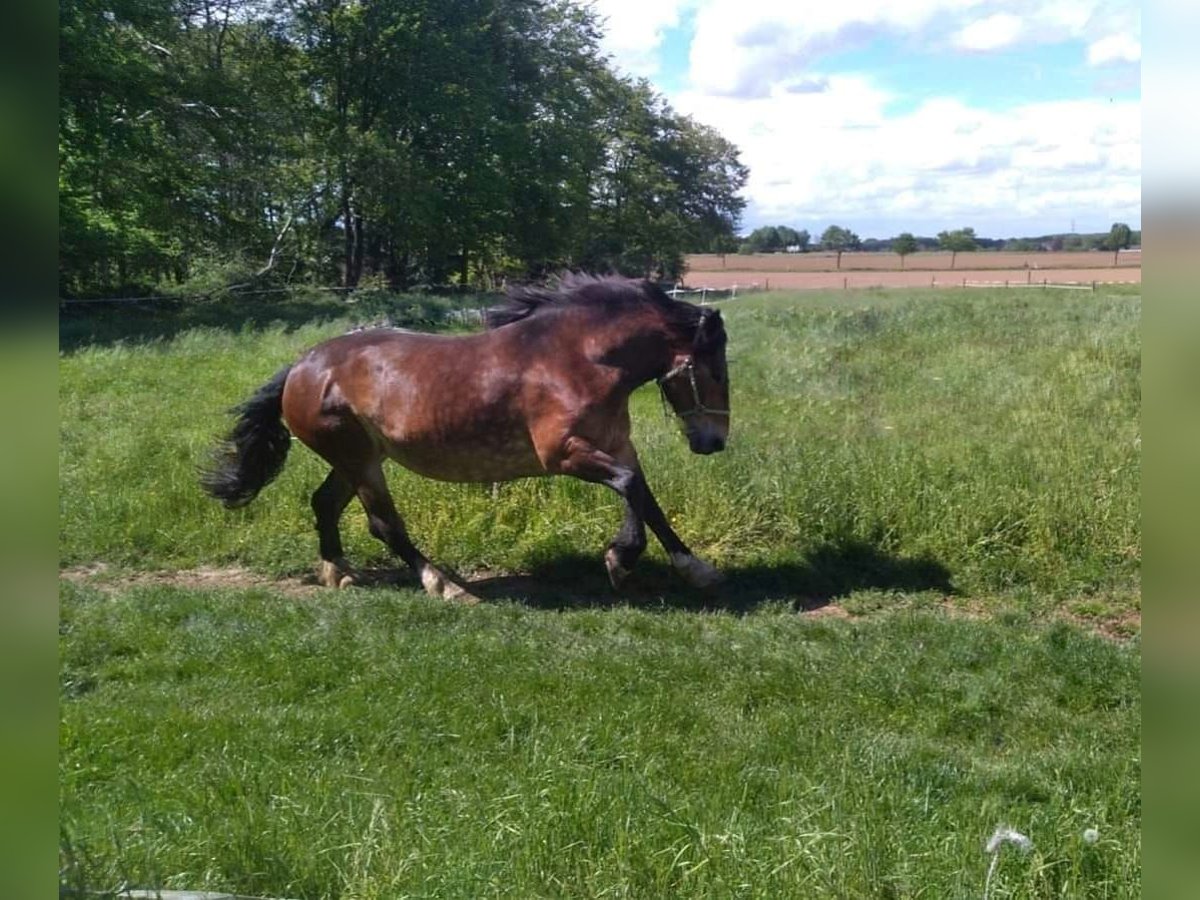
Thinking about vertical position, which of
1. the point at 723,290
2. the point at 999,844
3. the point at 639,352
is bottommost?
the point at 999,844

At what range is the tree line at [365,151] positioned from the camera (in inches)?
1197

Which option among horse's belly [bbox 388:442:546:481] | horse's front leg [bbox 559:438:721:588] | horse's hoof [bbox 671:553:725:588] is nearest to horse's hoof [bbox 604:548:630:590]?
horse's front leg [bbox 559:438:721:588]

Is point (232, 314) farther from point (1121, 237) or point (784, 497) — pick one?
point (1121, 237)

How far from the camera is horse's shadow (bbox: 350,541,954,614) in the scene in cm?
821

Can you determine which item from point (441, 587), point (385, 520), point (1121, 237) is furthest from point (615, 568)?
point (1121, 237)

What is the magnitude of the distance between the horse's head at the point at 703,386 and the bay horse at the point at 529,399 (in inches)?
0.4

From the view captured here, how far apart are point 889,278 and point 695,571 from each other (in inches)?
1061

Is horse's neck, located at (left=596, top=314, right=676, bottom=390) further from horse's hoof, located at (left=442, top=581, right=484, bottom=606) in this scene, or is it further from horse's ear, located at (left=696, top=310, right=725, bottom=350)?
horse's hoof, located at (left=442, top=581, right=484, bottom=606)

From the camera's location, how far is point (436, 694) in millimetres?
5578

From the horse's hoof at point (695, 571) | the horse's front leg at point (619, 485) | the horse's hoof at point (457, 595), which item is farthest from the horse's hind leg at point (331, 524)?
the horse's hoof at point (695, 571)

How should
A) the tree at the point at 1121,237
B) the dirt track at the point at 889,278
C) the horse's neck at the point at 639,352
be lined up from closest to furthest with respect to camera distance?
the tree at the point at 1121,237, the horse's neck at the point at 639,352, the dirt track at the point at 889,278

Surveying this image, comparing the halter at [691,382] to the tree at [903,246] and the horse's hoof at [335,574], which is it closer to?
the horse's hoof at [335,574]

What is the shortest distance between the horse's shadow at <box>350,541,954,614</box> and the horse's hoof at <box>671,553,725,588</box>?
0.43 feet

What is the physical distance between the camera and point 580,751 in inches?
191
